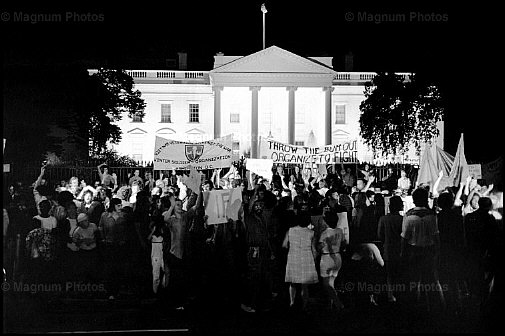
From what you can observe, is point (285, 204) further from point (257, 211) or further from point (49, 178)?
point (49, 178)

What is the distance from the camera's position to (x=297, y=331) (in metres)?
8.59

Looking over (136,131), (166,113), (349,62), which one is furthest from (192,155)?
(349,62)

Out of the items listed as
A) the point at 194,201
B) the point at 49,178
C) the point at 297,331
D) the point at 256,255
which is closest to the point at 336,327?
the point at 297,331

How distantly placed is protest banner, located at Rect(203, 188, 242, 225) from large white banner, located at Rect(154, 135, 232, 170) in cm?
435

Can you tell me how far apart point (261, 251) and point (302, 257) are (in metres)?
0.69

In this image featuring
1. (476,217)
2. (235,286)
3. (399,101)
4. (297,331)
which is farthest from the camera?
(399,101)

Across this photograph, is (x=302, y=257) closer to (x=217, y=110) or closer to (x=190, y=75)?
(x=217, y=110)

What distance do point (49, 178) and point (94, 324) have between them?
15333 mm

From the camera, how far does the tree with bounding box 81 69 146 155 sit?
45156 mm

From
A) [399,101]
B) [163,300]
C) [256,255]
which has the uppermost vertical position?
[399,101]

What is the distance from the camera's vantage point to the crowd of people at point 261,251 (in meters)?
9.98

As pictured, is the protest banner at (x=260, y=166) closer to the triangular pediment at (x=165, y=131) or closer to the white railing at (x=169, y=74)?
the white railing at (x=169, y=74)

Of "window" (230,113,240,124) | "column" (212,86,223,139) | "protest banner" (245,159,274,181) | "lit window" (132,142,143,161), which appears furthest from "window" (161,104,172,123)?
"protest banner" (245,159,274,181)

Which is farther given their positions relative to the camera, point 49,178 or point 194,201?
point 49,178
